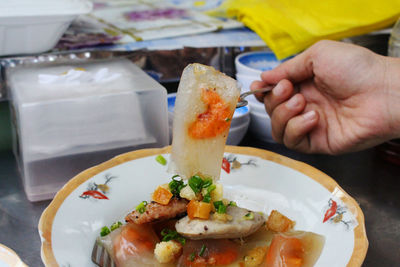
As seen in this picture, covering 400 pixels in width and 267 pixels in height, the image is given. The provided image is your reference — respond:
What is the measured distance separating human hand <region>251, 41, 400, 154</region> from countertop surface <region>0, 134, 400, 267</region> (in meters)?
0.10

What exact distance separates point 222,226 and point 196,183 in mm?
151

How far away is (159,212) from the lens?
1.07 metres

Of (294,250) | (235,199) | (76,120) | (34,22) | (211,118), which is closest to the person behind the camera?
(294,250)

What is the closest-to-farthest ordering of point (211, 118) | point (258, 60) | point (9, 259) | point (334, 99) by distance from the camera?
point (9, 259)
point (211, 118)
point (334, 99)
point (258, 60)

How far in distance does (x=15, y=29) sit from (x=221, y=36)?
100 cm

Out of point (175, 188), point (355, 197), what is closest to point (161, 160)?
point (175, 188)

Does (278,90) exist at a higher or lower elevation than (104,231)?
higher

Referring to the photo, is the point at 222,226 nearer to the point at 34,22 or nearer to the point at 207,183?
the point at 207,183

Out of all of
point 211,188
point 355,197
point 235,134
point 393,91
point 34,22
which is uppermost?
point 34,22

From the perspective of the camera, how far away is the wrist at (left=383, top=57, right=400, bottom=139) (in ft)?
4.69

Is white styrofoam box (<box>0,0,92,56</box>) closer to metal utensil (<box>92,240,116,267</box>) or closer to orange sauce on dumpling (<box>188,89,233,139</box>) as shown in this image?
orange sauce on dumpling (<box>188,89,233,139</box>)

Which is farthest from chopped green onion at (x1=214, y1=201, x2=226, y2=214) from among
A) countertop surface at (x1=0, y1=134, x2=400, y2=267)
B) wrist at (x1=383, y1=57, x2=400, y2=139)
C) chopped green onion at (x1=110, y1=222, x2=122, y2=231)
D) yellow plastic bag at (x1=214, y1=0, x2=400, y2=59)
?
yellow plastic bag at (x1=214, y1=0, x2=400, y2=59)

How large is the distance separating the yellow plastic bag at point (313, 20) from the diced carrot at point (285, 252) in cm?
113

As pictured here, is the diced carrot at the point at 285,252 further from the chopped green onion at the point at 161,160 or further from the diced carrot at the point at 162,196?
the chopped green onion at the point at 161,160
